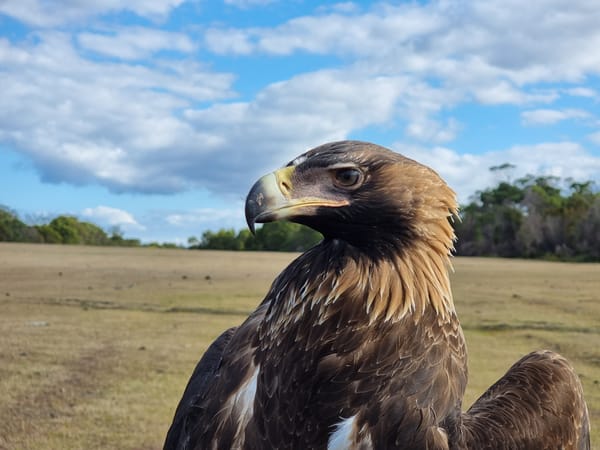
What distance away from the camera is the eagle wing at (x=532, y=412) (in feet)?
9.72

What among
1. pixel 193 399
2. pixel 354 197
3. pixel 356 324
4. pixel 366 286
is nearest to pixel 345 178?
pixel 354 197

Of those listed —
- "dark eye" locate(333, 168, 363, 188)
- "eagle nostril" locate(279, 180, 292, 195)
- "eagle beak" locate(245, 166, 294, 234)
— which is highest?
"dark eye" locate(333, 168, 363, 188)

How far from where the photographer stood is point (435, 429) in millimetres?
2668

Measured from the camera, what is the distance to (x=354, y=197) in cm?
268

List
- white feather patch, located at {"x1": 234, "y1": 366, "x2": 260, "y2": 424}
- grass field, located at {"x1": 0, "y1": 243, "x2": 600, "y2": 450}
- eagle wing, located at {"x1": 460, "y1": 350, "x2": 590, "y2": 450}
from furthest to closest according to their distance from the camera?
grass field, located at {"x1": 0, "y1": 243, "x2": 600, "y2": 450} → eagle wing, located at {"x1": 460, "y1": 350, "x2": 590, "y2": 450} → white feather patch, located at {"x1": 234, "y1": 366, "x2": 260, "y2": 424}

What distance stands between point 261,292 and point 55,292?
6452 mm

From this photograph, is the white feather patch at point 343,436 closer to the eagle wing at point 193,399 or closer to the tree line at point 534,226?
the eagle wing at point 193,399

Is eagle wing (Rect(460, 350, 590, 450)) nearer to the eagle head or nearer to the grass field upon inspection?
the eagle head

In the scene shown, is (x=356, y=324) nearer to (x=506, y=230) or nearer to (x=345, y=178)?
(x=345, y=178)

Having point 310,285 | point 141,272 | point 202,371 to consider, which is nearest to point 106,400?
point 202,371

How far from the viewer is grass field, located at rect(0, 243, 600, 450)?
7.16 metres

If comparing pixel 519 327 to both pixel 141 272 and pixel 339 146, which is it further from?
pixel 141 272

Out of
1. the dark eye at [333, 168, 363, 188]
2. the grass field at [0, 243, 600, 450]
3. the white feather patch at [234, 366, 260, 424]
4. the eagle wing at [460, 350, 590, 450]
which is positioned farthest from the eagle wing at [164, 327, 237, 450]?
the grass field at [0, 243, 600, 450]

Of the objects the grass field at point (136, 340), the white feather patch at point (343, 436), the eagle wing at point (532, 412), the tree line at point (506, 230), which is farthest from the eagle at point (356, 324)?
the tree line at point (506, 230)
